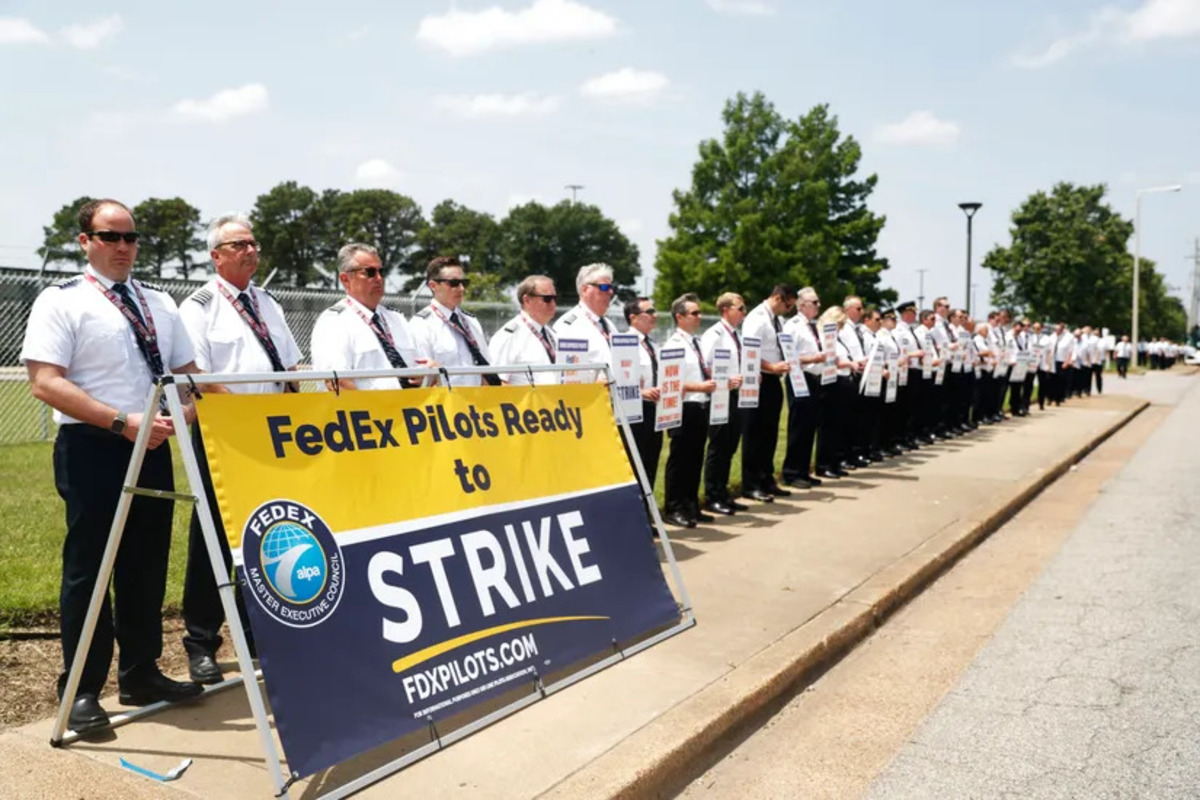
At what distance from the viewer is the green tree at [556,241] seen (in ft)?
386

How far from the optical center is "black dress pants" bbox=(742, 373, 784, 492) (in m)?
9.75

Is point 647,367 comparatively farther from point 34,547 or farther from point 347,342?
point 34,547

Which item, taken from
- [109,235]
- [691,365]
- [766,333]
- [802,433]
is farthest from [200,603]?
[802,433]

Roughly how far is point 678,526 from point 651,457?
0.67 metres

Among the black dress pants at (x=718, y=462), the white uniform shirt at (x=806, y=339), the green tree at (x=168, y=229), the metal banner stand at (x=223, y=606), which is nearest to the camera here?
the metal banner stand at (x=223, y=606)

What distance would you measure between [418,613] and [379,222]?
111942 millimetres

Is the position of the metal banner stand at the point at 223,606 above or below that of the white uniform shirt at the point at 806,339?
below

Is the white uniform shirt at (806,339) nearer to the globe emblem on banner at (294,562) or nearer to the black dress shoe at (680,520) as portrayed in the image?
the black dress shoe at (680,520)

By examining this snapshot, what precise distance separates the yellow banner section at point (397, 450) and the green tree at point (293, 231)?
104016mm

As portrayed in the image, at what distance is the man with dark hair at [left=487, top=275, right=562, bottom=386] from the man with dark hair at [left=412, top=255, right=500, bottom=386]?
49 cm

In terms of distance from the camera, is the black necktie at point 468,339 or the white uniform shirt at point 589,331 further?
the white uniform shirt at point 589,331

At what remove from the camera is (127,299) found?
163 inches

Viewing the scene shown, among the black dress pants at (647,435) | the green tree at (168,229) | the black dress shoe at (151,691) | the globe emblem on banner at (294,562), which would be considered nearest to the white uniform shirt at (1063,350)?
the black dress pants at (647,435)

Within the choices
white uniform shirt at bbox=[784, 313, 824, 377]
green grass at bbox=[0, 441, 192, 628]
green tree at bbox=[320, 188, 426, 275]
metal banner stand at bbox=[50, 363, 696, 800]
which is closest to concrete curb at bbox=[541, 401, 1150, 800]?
metal banner stand at bbox=[50, 363, 696, 800]
